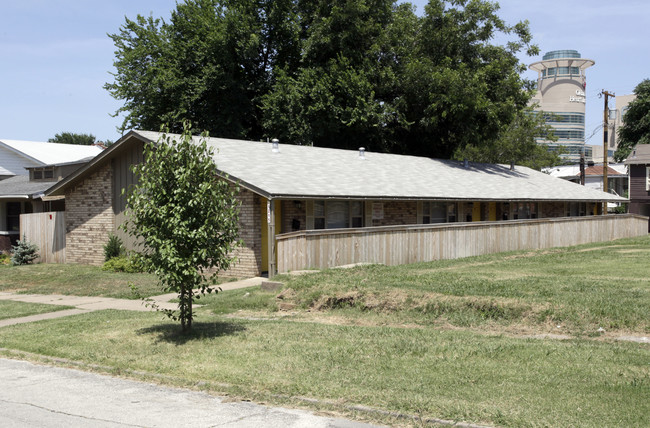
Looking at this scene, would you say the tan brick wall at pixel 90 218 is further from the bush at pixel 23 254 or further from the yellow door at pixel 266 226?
the yellow door at pixel 266 226

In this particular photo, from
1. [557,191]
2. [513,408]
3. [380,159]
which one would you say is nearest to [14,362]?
[513,408]

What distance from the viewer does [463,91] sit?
3516 cm

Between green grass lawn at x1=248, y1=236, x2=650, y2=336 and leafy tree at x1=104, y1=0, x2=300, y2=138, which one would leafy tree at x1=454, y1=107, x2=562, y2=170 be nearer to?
leafy tree at x1=104, y1=0, x2=300, y2=138

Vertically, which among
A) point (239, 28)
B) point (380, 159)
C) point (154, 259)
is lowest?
point (154, 259)

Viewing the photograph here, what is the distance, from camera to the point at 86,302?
1675 cm

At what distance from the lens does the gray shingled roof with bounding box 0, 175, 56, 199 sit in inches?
1134

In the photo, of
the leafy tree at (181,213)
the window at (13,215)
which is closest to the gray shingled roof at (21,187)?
the window at (13,215)

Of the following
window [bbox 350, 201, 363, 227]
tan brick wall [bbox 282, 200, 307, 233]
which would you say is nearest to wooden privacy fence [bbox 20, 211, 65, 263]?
tan brick wall [bbox 282, 200, 307, 233]

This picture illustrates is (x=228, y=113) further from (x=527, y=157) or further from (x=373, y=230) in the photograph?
(x=527, y=157)

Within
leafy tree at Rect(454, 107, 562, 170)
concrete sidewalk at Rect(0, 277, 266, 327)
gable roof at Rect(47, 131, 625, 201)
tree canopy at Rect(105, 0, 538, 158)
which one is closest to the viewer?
concrete sidewalk at Rect(0, 277, 266, 327)

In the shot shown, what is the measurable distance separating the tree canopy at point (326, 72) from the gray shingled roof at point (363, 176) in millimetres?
4093

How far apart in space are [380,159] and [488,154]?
2626 cm

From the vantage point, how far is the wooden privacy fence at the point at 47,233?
1023 inches

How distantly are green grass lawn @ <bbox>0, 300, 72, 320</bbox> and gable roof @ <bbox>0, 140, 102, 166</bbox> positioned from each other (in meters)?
26.0
